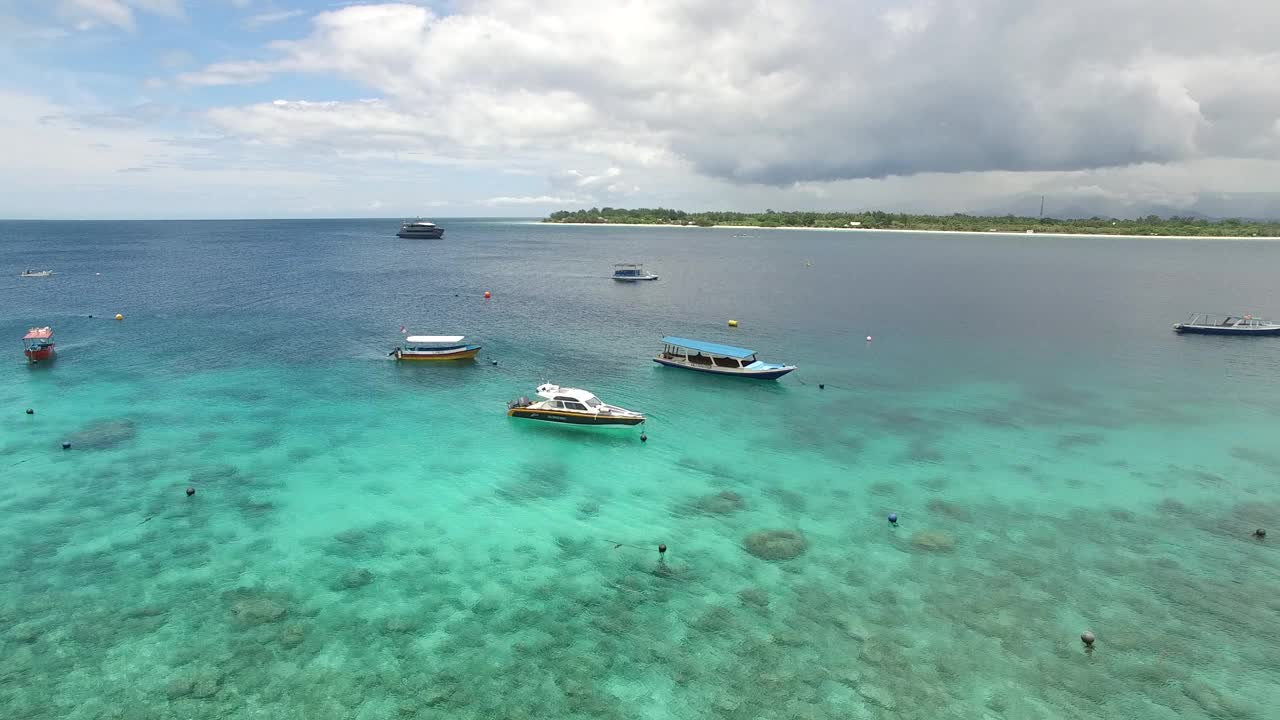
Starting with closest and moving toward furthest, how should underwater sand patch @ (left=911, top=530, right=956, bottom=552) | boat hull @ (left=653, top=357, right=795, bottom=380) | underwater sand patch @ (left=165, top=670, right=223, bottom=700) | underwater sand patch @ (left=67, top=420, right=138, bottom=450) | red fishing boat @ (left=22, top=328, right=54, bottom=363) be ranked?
underwater sand patch @ (left=165, top=670, right=223, bottom=700), underwater sand patch @ (left=911, top=530, right=956, bottom=552), underwater sand patch @ (left=67, top=420, right=138, bottom=450), boat hull @ (left=653, top=357, right=795, bottom=380), red fishing boat @ (left=22, top=328, right=54, bottom=363)

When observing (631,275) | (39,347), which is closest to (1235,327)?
(631,275)

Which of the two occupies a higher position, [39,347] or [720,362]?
[39,347]

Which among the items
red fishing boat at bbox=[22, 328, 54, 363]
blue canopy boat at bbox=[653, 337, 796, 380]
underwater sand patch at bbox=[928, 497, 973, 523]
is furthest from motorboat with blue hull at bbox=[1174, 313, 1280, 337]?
red fishing boat at bbox=[22, 328, 54, 363]

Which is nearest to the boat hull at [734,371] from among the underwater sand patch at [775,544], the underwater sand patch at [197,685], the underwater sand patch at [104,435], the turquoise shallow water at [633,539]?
the turquoise shallow water at [633,539]

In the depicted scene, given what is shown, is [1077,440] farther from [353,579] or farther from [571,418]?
[353,579]

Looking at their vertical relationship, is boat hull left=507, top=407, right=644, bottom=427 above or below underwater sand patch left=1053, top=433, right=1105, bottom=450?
above

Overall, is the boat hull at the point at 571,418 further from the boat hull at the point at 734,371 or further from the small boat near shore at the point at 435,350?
the small boat near shore at the point at 435,350

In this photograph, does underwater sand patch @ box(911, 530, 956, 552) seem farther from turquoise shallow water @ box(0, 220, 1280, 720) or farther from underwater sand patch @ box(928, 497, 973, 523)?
underwater sand patch @ box(928, 497, 973, 523)

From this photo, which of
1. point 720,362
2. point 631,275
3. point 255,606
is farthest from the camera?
point 631,275
